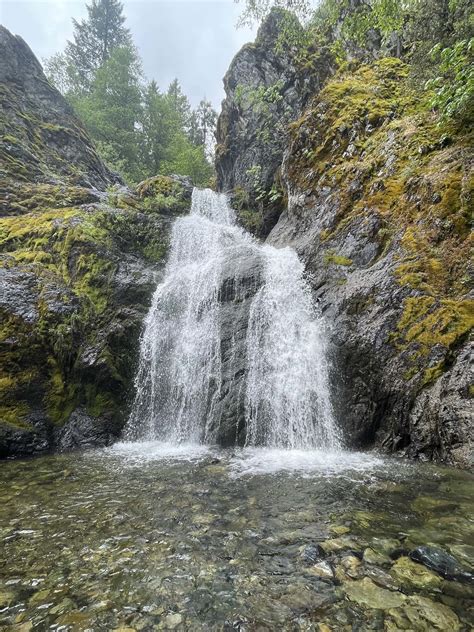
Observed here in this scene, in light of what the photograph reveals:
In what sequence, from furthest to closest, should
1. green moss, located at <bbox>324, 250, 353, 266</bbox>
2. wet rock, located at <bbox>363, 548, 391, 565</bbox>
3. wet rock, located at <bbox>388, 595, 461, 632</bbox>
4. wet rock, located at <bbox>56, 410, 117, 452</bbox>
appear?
1. green moss, located at <bbox>324, 250, 353, 266</bbox>
2. wet rock, located at <bbox>56, 410, 117, 452</bbox>
3. wet rock, located at <bbox>363, 548, 391, 565</bbox>
4. wet rock, located at <bbox>388, 595, 461, 632</bbox>

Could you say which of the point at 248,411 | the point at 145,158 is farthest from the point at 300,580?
the point at 145,158

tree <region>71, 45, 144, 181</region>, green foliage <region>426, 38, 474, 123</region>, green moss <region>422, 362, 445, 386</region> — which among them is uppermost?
tree <region>71, 45, 144, 181</region>

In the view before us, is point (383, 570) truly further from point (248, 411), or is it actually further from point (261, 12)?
point (261, 12)

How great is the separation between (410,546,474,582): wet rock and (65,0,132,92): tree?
45.1 m

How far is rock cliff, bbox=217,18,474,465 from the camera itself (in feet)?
19.9

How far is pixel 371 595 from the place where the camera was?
8.23 feet

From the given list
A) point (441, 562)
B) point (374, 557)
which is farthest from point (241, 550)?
point (441, 562)

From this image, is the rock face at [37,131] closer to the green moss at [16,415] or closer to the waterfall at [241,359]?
the waterfall at [241,359]

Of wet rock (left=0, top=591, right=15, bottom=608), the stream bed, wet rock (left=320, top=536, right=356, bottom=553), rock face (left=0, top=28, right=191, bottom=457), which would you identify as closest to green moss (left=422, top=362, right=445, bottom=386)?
the stream bed

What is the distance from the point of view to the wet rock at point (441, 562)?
2656mm

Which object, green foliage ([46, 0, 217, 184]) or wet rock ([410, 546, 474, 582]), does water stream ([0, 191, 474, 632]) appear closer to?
wet rock ([410, 546, 474, 582])

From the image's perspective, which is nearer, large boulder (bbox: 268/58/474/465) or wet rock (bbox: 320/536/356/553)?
wet rock (bbox: 320/536/356/553)

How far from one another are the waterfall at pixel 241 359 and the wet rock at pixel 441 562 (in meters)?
4.16

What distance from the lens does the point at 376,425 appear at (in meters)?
6.79
